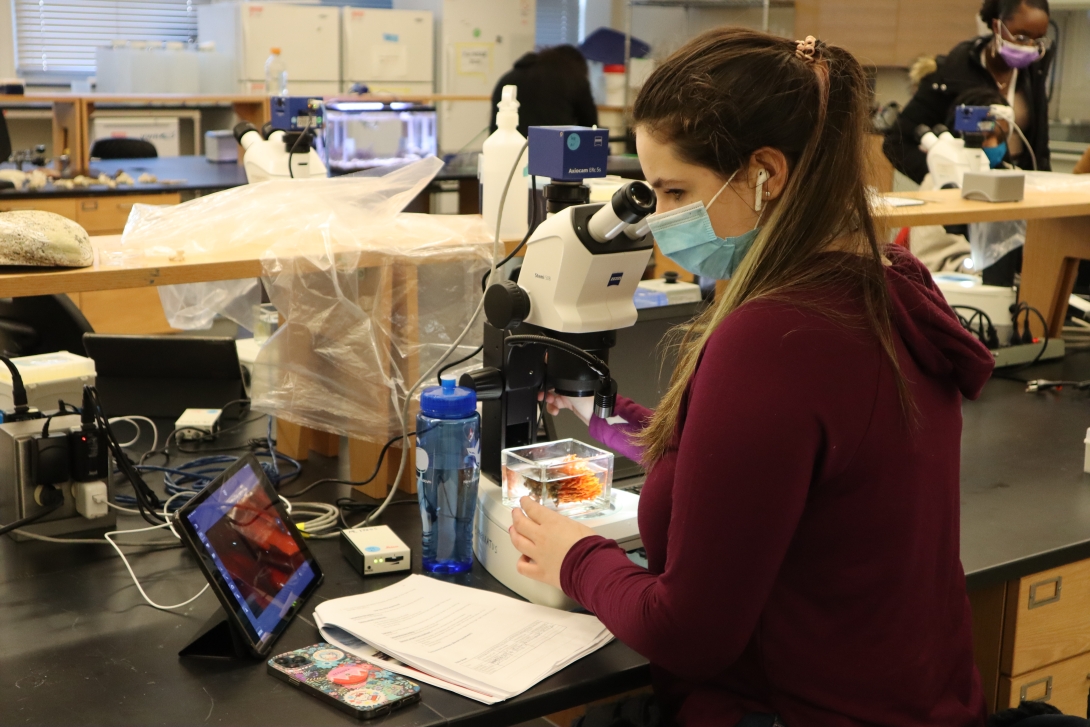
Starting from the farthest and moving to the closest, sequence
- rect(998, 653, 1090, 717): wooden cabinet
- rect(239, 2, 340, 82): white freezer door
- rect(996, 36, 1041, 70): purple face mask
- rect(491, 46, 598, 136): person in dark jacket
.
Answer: rect(239, 2, 340, 82): white freezer door → rect(491, 46, 598, 136): person in dark jacket → rect(996, 36, 1041, 70): purple face mask → rect(998, 653, 1090, 717): wooden cabinet

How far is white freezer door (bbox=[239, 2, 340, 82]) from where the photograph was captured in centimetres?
633

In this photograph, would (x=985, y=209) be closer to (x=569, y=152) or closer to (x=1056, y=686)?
(x=1056, y=686)

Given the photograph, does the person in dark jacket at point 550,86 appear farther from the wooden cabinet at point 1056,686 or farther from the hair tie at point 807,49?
the hair tie at point 807,49

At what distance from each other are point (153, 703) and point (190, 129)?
19.3ft

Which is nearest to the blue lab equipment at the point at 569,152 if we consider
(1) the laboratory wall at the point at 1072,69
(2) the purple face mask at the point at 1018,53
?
(2) the purple face mask at the point at 1018,53

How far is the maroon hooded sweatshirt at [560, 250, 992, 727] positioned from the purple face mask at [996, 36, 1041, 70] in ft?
8.62

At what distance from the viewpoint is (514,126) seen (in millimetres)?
1688

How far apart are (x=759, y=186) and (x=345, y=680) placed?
2.00 ft

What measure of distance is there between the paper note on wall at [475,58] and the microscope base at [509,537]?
6284 mm

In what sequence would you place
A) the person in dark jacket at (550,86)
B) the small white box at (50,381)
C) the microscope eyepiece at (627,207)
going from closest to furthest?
the microscope eyepiece at (627,207), the small white box at (50,381), the person in dark jacket at (550,86)

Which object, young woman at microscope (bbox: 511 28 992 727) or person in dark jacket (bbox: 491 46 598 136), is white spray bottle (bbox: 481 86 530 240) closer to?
young woman at microscope (bbox: 511 28 992 727)

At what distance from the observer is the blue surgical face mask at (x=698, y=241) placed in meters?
0.99

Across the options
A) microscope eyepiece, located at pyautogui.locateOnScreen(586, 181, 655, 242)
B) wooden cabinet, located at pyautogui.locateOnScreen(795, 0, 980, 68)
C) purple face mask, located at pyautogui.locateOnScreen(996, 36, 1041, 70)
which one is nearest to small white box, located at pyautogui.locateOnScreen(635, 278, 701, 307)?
microscope eyepiece, located at pyautogui.locateOnScreen(586, 181, 655, 242)

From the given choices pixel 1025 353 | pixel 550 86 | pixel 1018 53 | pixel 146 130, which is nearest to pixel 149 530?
pixel 1025 353
